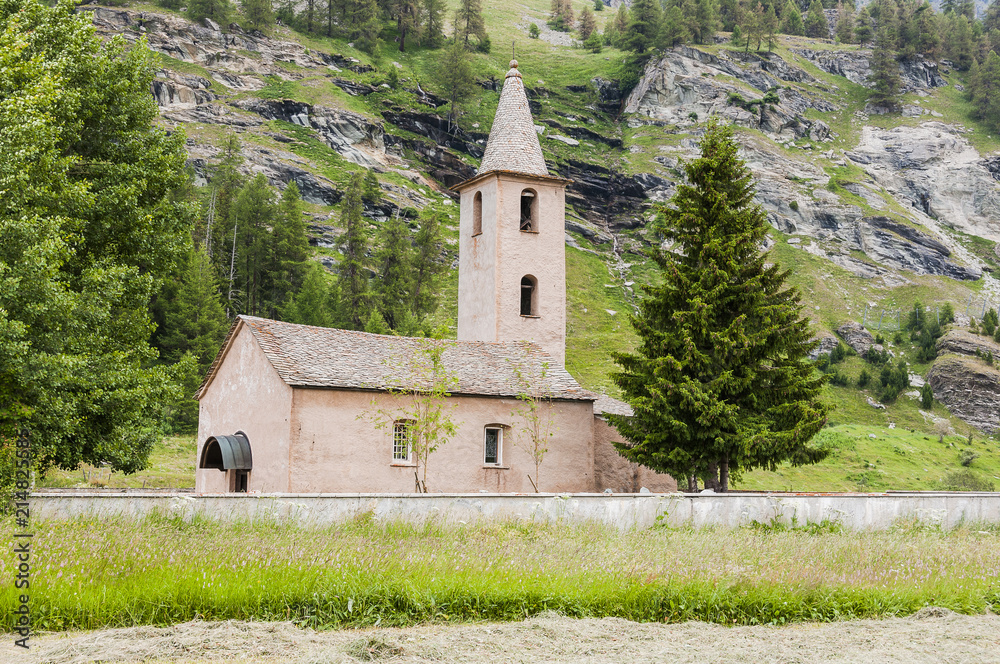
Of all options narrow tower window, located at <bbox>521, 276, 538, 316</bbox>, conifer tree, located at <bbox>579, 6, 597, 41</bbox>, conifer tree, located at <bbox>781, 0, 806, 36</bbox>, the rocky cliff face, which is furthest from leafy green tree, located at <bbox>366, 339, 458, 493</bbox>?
conifer tree, located at <bbox>781, 0, 806, 36</bbox>

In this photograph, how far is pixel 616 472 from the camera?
28.4 metres

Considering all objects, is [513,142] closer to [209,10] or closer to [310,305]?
[310,305]

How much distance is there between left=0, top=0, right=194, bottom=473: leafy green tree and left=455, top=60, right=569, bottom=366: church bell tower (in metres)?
13.1

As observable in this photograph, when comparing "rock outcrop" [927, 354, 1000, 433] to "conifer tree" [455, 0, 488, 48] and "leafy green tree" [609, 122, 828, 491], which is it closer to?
"leafy green tree" [609, 122, 828, 491]

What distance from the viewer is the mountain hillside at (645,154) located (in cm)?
7688

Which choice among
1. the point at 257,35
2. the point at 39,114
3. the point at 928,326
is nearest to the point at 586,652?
the point at 39,114

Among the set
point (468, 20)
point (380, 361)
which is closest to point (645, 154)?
point (468, 20)

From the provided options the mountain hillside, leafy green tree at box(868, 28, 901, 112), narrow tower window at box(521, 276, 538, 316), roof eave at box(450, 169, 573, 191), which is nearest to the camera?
narrow tower window at box(521, 276, 538, 316)

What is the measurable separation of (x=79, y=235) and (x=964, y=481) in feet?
150

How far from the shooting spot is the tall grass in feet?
30.8

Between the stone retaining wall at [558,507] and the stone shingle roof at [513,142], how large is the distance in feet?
62.5

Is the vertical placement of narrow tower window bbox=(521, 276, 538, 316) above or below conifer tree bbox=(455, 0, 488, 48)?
below

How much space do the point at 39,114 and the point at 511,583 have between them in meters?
13.9

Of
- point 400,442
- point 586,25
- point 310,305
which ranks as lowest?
point 400,442
